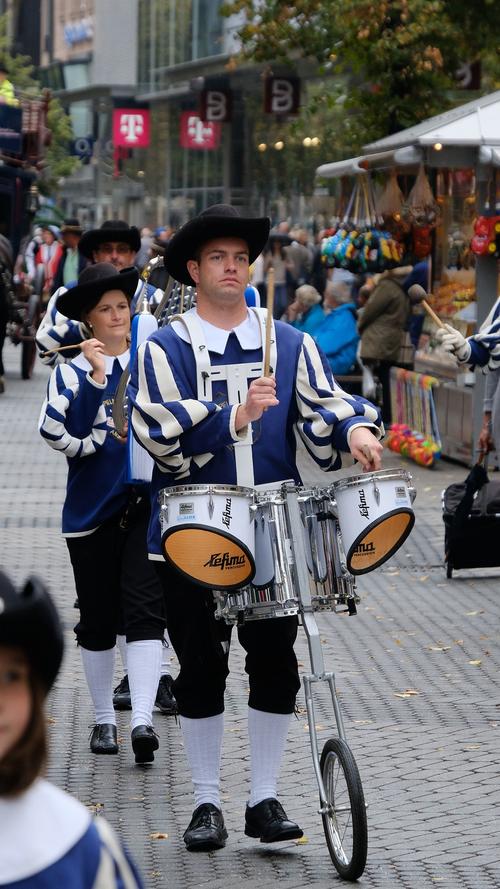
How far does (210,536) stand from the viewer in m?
4.91

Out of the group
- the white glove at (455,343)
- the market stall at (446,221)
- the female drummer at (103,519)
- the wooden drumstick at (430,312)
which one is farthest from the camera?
the market stall at (446,221)

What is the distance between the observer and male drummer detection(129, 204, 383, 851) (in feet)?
17.2

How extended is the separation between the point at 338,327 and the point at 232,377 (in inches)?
531

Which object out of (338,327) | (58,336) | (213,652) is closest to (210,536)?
(213,652)

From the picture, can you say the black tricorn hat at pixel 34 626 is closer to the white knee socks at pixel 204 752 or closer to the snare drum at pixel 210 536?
the snare drum at pixel 210 536

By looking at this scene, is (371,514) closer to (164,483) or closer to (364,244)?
(164,483)

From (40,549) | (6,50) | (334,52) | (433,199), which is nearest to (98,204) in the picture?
(6,50)

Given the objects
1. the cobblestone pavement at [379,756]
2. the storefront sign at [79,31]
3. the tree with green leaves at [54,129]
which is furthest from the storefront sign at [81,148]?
the cobblestone pavement at [379,756]

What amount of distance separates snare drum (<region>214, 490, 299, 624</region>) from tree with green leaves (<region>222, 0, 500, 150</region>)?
14910mm

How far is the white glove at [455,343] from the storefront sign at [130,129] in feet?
135

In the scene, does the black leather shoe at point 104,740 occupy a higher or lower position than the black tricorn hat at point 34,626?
lower

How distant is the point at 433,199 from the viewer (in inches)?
647

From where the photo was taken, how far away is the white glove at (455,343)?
948 cm

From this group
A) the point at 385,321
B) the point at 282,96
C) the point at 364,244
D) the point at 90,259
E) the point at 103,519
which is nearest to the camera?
the point at 103,519
